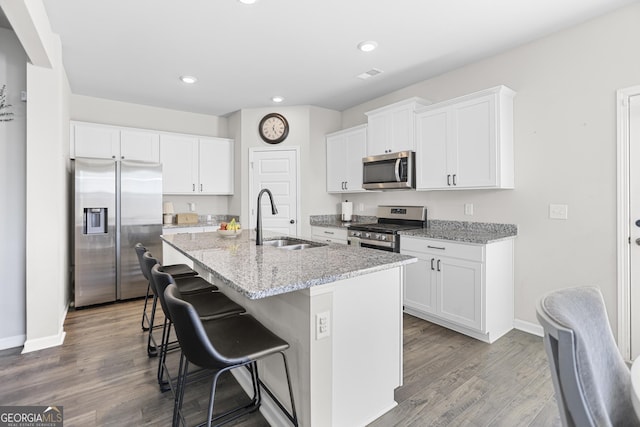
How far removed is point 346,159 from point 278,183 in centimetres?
107

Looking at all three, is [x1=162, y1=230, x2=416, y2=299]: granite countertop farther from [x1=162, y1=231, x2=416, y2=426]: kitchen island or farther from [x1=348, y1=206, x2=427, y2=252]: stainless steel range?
[x1=348, y1=206, x2=427, y2=252]: stainless steel range

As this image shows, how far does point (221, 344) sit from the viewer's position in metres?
1.46

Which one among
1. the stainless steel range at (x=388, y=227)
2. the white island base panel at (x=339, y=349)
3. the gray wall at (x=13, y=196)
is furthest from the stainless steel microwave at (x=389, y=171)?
the gray wall at (x=13, y=196)

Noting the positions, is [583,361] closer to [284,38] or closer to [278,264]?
→ [278,264]

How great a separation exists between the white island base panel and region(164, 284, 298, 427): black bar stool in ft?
0.30

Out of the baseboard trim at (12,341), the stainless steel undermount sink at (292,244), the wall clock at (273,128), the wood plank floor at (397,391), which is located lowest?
the wood plank floor at (397,391)

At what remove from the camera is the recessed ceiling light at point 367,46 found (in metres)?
2.92

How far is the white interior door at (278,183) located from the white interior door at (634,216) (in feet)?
11.7

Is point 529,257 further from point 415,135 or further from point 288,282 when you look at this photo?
point 288,282


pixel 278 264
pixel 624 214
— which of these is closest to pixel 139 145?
pixel 278 264

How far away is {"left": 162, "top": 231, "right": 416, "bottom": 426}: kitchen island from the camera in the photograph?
4.93 feet

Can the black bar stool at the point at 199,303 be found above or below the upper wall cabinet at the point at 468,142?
below

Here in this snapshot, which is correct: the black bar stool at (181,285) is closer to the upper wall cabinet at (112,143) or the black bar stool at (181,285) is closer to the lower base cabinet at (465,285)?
the lower base cabinet at (465,285)

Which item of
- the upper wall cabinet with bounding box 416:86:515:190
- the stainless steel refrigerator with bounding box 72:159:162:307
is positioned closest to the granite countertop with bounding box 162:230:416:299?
the upper wall cabinet with bounding box 416:86:515:190
